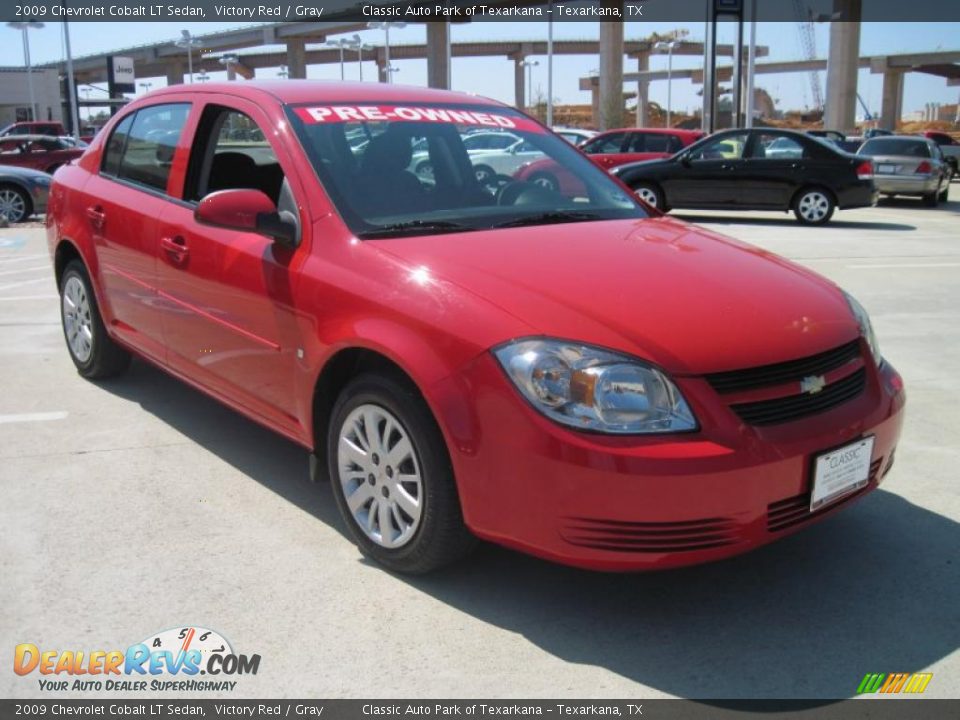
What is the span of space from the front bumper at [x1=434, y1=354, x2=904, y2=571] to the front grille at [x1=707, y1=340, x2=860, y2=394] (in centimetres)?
7

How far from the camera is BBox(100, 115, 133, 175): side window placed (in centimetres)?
529

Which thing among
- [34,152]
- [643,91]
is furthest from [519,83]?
[34,152]

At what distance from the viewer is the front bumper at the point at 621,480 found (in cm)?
270

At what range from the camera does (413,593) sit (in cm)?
324

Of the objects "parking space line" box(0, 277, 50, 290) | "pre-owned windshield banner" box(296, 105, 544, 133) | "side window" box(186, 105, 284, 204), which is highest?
"pre-owned windshield banner" box(296, 105, 544, 133)

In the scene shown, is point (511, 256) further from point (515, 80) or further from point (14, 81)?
point (515, 80)

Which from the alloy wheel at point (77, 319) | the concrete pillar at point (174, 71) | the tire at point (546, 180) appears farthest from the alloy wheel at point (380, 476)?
the concrete pillar at point (174, 71)

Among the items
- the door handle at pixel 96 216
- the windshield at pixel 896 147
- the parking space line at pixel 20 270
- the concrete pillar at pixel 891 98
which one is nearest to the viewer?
the door handle at pixel 96 216

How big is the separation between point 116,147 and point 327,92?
178 centimetres

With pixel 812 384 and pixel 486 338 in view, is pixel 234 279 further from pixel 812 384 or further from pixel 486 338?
pixel 812 384

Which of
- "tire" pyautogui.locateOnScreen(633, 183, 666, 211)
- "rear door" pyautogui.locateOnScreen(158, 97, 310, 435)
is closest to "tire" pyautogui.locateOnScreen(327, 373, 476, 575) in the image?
"rear door" pyautogui.locateOnScreen(158, 97, 310, 435)

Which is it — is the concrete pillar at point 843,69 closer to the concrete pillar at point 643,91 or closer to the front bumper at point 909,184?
the front bumper at point 909,184

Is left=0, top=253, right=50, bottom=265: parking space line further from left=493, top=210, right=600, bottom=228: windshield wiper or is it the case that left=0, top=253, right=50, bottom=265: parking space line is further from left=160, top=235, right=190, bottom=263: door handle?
left=493, top=210, right=600, bottom=228: windshield wiper

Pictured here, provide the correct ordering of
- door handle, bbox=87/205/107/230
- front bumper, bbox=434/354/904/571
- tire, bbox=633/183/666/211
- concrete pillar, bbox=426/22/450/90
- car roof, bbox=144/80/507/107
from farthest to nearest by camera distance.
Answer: concrete pillar, bbox=426/22/450/90 → tire, bbox=633/183/666/211 → door handle, bbox=87/205/107/230 → car roof, bbox=144/80/507/107 → front bumper, bbox=434/354/904/571
